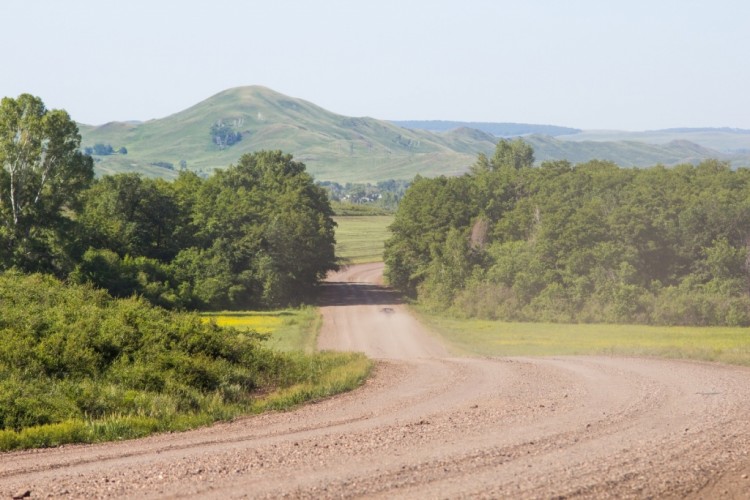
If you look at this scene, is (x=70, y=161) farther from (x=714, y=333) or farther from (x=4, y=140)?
(x=714, y=333)

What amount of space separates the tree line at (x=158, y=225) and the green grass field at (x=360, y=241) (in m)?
41.4

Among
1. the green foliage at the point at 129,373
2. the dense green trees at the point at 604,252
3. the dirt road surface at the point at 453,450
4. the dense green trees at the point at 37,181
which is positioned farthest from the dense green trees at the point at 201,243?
the dirt road surface at the point at 453,450

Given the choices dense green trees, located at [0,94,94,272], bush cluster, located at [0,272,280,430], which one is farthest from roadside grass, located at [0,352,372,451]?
dense green trees, located at [0,94,94,272]

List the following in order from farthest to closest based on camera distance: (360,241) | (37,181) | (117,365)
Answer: (360,241) → (37,181) → (117,365)

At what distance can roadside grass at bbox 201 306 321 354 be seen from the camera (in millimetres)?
55625

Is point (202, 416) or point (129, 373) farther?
point (129, 373)

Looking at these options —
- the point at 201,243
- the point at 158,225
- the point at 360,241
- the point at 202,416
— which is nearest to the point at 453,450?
the point at 202,416

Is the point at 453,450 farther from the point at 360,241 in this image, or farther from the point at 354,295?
the point at 360,241

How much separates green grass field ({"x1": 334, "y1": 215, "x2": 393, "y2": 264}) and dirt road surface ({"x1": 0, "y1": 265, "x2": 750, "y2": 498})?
10762 cm

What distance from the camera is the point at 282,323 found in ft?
220

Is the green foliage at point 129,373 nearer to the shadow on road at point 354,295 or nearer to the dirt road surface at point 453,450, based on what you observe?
the dirt road surface at point 453,450

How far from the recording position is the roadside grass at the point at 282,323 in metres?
55.6

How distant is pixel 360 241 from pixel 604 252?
96190mm

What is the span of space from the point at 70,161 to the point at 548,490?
55532 millimetres
